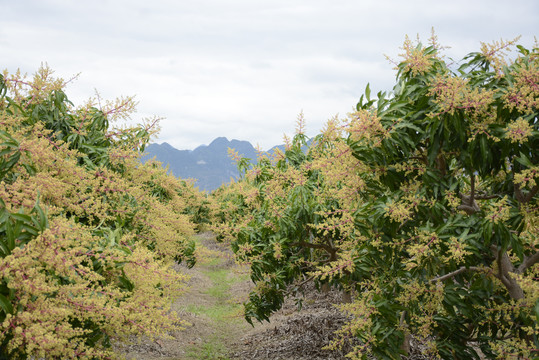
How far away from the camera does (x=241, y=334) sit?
1273 cm

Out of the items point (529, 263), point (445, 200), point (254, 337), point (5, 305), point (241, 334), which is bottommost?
point (241, 334)

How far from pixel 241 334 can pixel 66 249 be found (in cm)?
1026

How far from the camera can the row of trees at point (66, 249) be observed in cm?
305

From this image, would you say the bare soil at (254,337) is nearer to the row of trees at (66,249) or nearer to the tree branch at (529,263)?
the row of trees at (66,249)

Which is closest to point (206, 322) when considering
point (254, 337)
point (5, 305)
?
point (254, 337)

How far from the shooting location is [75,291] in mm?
3244

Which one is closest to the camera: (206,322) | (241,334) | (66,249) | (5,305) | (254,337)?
(5,305)

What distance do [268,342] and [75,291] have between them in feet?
28.7

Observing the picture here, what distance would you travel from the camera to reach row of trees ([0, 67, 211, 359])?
3.05 metres

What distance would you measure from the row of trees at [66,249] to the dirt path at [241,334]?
12.1 ft

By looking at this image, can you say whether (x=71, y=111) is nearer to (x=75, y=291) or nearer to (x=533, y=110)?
(x=75, y=291)

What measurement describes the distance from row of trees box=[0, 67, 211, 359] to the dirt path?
12.1 feet

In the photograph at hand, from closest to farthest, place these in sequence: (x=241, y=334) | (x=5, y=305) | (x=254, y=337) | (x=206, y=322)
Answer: (x=5, y=305) < (x=254, y=337) < (x=241, y=334) < (x=206, y=322)

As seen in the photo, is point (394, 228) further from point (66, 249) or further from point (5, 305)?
point (5, 305)
